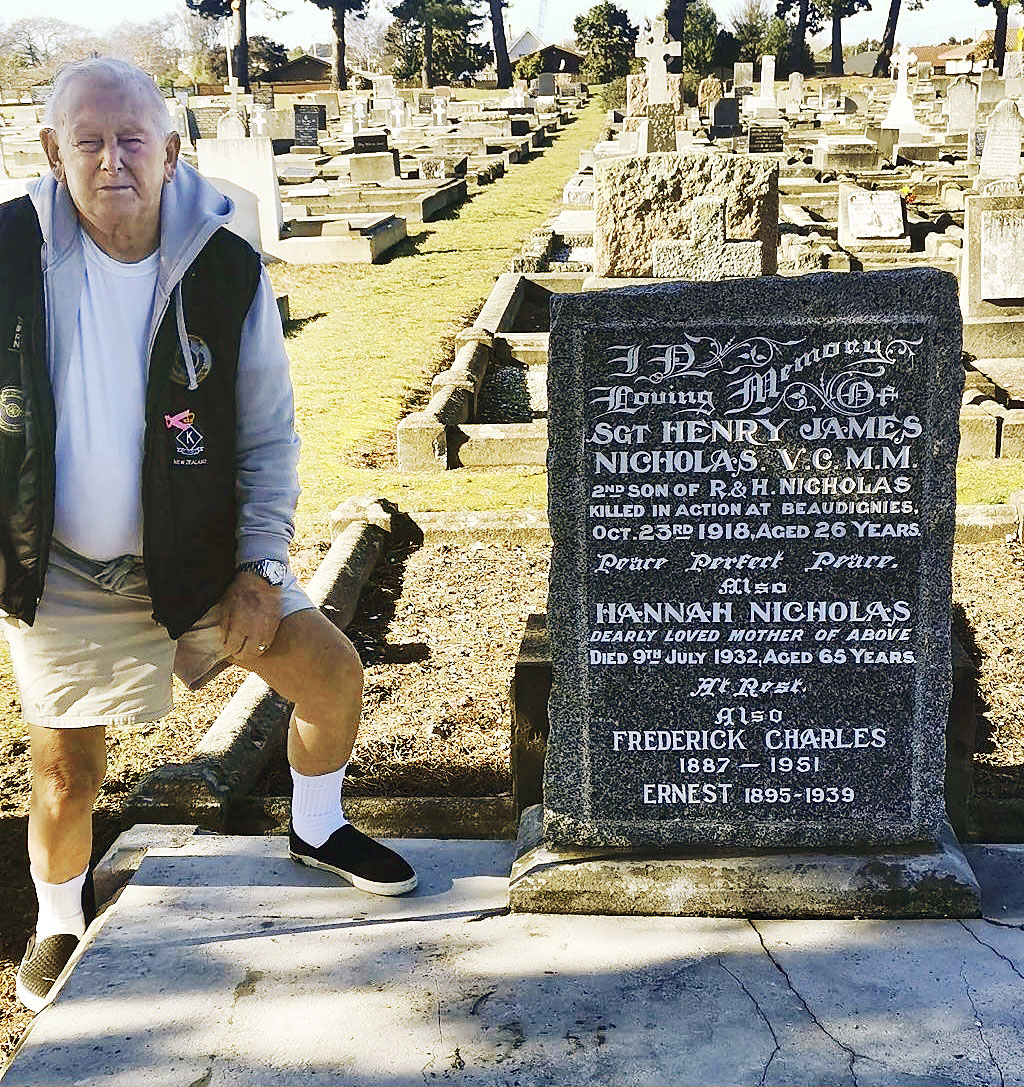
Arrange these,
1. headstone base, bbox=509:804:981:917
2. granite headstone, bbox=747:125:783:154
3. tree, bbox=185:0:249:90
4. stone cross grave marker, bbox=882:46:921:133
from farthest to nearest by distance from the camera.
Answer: tree, bbox=185:0:249:90 → stone cross grave marker, bbox=882:46:921:133 → granite headstone, bbox=747:125:783:154 → headstone base, bbox=509:804:981:917

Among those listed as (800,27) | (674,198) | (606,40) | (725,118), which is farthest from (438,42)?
(674,198)

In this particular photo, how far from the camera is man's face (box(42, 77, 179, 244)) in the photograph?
2.41m

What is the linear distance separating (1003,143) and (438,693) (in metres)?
14.8

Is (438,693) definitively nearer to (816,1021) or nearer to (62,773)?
(62,773)

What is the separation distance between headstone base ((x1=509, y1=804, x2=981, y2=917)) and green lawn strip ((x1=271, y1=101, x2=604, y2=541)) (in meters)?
3.95

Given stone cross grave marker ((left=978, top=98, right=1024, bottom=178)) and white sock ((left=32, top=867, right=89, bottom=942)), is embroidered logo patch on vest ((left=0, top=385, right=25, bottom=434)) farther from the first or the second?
stone cross grave marker ((left=978, top=98, right=1024, bottom=178))

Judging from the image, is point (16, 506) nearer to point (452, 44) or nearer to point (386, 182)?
point (386, 182)

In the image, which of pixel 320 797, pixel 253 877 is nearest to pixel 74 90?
pixel 320 797

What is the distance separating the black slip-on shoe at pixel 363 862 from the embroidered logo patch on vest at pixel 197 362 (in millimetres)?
1108

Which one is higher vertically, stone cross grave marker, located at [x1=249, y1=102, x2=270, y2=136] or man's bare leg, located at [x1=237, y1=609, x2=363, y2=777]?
stone cross grave marker, located at [x1=249, y1=102, x2=270, y2=136]

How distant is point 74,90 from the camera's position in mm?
2420

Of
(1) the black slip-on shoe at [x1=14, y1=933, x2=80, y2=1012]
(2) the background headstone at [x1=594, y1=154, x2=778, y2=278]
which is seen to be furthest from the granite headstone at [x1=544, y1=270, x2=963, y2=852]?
(2) the background headstone at [x1=594, y1=154, x2=778, y2=278]

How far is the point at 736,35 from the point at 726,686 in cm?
6858

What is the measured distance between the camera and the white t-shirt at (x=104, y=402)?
2457 millimetres
